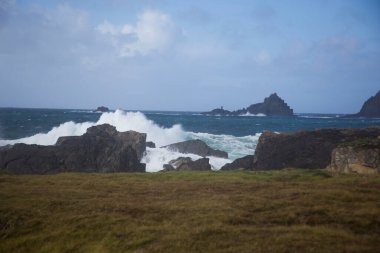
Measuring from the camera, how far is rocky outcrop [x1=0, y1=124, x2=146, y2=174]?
36.7 meters

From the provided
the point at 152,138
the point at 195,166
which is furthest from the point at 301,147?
the point at 152,138

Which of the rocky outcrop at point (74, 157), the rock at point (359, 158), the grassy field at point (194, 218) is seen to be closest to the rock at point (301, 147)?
the rock at point (359, 158)

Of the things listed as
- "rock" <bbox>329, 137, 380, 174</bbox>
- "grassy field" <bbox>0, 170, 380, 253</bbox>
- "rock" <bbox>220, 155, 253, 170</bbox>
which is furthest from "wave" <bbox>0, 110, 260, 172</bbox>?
"grassy field" <bbox>0, 170, 380, 253</bbox>

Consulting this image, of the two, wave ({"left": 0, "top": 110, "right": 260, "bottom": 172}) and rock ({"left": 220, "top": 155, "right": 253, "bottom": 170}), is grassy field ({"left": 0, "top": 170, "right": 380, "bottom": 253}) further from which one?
wave ({"left": 0, "top": 110, "right": 260, "bottom": 172})

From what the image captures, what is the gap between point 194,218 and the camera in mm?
14883

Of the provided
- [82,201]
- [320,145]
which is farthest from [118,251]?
[320,145]

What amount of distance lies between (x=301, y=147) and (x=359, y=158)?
15.4m

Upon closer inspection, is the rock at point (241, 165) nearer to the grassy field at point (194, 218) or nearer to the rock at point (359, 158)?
the rock at point (359, 158)

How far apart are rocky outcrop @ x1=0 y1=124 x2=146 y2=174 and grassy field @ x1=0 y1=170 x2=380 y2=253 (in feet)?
50.7

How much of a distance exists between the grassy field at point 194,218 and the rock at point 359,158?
6.74 m

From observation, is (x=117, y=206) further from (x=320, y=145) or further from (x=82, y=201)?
(x=320, y=145)

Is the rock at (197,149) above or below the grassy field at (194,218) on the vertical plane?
below

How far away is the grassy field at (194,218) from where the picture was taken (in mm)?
12406

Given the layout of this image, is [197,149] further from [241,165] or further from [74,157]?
[74,157]
